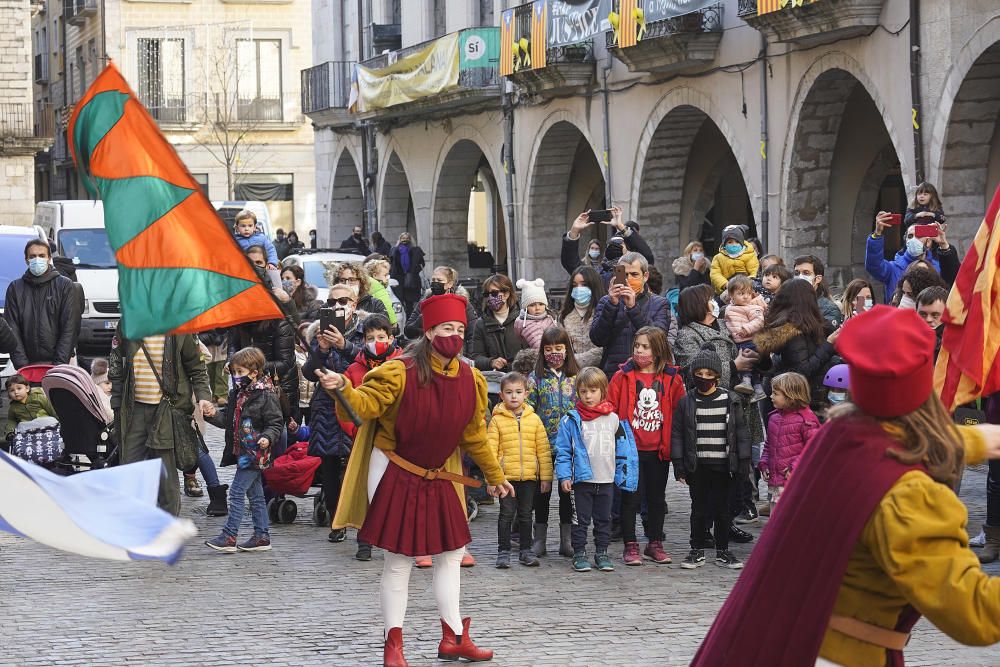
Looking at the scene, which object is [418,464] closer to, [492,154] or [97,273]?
[97,273]

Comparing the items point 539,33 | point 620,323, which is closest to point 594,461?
point 620,323

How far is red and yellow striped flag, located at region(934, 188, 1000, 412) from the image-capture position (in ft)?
25.1

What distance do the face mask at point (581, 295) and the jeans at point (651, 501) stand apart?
2.05m

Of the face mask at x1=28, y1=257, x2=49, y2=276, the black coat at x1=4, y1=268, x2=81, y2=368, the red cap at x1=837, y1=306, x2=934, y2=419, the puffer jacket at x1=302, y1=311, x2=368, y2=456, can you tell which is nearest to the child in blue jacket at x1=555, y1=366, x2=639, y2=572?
the puffer jacket at x1=302, y1=311, x2=368, y2=456

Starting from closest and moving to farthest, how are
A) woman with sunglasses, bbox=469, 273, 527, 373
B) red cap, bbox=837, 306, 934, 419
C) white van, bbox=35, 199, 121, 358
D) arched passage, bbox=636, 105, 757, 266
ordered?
red cap, bbox=837, 306, 934, 419 → woman with sunglasses, bbox=469, 273, 527, 373 → white van, bbox=35, 199, 121, 358 → arched passage, bbox=636, 105, 757, 266

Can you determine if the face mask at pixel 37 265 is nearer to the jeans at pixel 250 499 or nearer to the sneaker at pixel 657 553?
the jeans at pixel 250 499

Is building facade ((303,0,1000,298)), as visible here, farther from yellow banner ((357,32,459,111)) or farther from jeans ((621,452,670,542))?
jeans ((621,452,670,542))

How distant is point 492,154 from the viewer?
27531 millimetres

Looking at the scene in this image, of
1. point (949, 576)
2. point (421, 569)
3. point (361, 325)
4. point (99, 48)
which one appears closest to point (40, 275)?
point (361, 325)

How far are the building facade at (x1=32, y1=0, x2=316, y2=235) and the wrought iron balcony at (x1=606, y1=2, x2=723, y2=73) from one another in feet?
106

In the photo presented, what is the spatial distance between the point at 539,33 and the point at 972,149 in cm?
922

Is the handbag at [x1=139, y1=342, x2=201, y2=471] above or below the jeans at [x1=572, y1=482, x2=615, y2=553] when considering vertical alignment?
above

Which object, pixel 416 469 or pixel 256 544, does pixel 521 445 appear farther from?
pixel 416 469

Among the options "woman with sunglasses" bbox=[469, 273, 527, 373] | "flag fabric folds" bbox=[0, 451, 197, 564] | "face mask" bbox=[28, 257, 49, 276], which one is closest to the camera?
"flag fabric folds" bbox=[0, 451, 197, 564]
